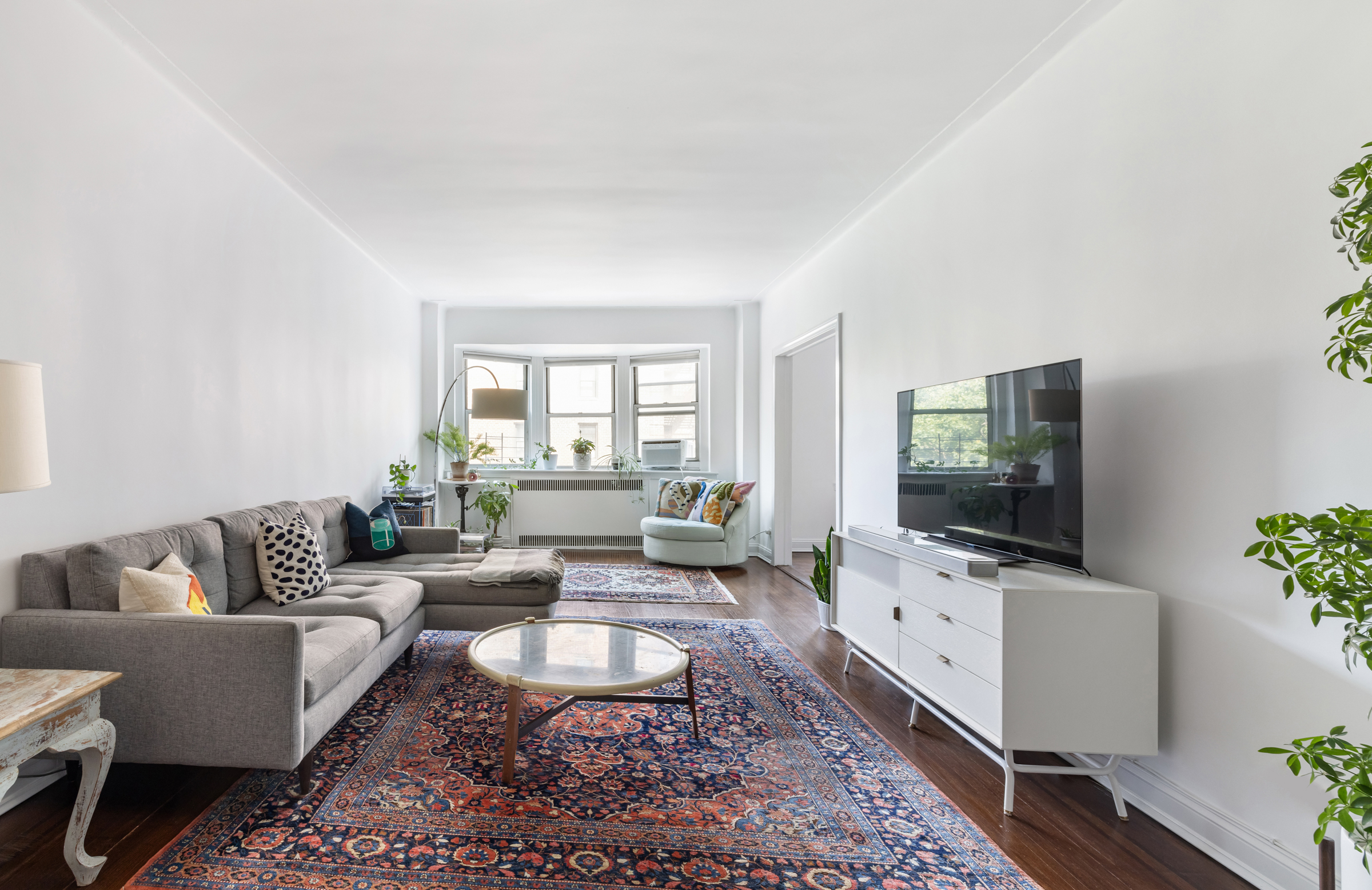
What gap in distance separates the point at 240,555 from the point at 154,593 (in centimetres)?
87

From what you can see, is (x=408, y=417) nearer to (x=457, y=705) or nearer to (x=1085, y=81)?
(x=457, y=705)

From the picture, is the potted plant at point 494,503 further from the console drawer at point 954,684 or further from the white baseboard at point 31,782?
the console drawer at point 954,684

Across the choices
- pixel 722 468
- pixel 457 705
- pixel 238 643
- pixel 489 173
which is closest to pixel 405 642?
pixel 457 705

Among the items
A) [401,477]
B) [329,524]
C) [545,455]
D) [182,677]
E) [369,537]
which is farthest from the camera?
[545,455]

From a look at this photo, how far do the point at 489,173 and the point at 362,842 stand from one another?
3.14 metres

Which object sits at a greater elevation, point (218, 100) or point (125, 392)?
point (218, 100)

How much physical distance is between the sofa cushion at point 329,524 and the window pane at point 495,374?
317 centimetres

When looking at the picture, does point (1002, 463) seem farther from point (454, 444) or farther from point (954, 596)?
point (454, 444)

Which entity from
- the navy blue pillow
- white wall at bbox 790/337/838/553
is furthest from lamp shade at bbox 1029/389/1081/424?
white wall at bbox 790/337/838/553

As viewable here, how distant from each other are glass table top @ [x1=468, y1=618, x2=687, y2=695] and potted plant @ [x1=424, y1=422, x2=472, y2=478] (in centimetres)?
393

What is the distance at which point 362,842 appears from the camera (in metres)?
1.94

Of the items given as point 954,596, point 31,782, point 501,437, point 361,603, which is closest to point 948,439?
point 954,596

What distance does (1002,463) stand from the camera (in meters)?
2.48

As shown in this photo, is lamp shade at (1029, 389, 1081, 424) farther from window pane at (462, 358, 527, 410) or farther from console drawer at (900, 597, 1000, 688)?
window pane at (462, 358, 527, 410)
